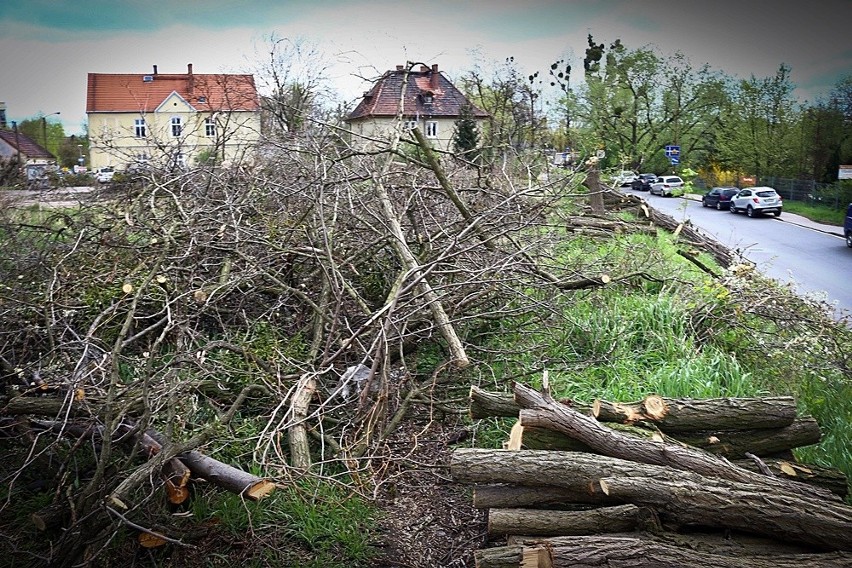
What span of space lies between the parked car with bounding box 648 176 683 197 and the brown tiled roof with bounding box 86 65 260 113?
6.07m

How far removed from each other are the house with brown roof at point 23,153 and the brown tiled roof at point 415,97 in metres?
4.03

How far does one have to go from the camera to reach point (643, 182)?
1062cm

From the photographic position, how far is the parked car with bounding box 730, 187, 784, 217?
6.50m

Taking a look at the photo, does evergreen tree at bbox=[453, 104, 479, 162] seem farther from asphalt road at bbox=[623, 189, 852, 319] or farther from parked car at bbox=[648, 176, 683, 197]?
asphalt road at bbox=[623, 189, 852, 319]

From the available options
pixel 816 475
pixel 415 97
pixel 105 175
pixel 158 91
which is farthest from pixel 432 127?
pixel 816 475

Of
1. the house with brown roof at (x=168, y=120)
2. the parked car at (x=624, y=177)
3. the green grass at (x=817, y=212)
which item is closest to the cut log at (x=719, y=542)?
the green grass at (x=817, y=212)

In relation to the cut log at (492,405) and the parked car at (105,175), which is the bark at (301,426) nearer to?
the cut log at (492,405)

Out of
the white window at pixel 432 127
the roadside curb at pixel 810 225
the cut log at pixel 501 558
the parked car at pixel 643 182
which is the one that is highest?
the white window at pixel 432 127

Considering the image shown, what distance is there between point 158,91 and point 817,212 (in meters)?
9.53

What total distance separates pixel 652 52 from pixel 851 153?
491 centimetres

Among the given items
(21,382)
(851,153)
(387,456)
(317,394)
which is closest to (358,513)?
(387,456)

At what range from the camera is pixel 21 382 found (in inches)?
150

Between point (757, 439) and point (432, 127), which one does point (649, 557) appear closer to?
point (757, 439)

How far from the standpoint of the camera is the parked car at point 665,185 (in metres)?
8.79
